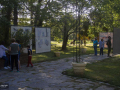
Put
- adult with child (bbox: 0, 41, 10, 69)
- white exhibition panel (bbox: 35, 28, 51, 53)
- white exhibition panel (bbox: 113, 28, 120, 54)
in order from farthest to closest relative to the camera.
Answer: white exhibition panel (bbox: 35, 28, 51, 53)
white exhibition panel (bbox: 113, 28, 120, 54)
adult with child (bbox: 0, 41, 10, 69)

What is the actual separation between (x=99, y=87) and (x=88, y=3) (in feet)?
56.4

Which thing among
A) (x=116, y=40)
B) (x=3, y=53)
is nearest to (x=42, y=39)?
(x=116, y=40)

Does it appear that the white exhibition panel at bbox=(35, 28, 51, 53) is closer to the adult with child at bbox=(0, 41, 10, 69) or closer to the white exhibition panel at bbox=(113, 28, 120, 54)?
the white exhibition panel at bbox=(113, 28, 120, 54)

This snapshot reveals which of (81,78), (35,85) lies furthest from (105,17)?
(35,85)

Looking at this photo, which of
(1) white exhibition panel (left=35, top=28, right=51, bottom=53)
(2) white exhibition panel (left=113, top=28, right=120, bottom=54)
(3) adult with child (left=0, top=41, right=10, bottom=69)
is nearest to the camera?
(3) adult with child (left=0, top=41, right=10, bottom=69)

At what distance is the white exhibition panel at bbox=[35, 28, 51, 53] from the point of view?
1844cm

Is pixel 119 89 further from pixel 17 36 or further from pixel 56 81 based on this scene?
pixel 17 36

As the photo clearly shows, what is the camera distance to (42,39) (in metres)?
19.2

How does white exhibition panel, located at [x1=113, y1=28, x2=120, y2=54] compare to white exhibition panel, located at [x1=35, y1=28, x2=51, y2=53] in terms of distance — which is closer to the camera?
white exhibition panel, located at [x1=113, y1=28, x2=120, y2=54]

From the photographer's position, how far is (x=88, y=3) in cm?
2200

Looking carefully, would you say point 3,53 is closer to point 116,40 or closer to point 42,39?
point 116,40

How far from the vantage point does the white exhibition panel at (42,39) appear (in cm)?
1844

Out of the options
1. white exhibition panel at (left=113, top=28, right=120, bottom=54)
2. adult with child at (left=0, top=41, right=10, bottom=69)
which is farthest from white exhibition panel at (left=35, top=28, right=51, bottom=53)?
adult with child at (left=0, top=41, right=10, bottom=69)

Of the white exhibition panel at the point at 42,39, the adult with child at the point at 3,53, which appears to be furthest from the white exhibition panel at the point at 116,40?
the adult with child at the point at 3,53
